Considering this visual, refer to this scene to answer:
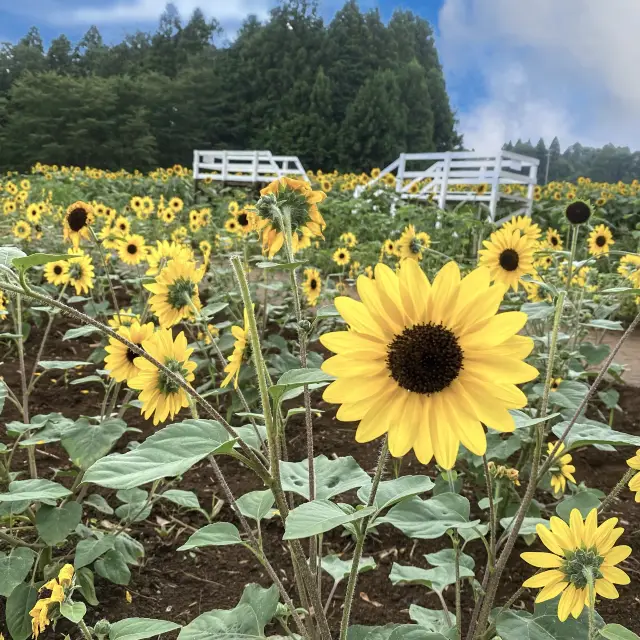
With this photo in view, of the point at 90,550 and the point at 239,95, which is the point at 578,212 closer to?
the point at 90,550

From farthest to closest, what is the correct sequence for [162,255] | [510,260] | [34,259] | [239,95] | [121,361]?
[239,95] < [162,255] < [510,260] < [121,361] < [34,259]

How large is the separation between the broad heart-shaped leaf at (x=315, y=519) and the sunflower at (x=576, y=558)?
414 mm

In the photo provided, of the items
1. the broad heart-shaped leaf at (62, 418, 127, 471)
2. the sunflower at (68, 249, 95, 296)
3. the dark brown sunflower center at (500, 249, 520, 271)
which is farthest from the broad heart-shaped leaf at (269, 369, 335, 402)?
the sunflower at (68, 249, 95, 296)

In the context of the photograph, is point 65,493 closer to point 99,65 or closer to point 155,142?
point 155,142

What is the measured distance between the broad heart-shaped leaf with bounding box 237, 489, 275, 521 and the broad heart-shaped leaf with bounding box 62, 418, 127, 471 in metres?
0.42

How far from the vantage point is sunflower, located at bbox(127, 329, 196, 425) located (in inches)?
56.7

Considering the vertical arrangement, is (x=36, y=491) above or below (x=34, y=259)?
below

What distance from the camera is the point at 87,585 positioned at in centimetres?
171

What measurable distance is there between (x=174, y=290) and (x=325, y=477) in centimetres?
71

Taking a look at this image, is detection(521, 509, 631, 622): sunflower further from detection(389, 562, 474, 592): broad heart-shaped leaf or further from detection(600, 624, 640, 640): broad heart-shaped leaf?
detection(389, 562, 474, 592): broad heart-shaped leaf

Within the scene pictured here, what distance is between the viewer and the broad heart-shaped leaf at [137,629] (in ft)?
3.68

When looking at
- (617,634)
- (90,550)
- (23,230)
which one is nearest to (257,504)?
(90,550)

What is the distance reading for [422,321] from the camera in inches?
36.5

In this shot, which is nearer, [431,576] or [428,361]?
[428,361]
